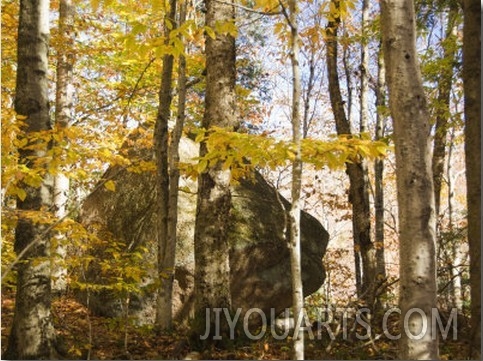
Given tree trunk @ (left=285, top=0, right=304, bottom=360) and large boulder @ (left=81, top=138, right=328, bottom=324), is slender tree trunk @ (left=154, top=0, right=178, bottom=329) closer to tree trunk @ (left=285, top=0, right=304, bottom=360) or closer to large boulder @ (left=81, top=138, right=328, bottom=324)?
large boulder @ (left=81, top=138, right=328, bottom=324)

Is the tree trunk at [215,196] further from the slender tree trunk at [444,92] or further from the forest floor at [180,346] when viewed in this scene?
the slender tree trunk at [444,92]

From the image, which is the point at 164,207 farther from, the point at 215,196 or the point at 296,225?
the point at 296,225

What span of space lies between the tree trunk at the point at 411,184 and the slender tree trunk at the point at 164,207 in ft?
13.5

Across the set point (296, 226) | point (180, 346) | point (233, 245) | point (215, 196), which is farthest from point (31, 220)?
point (233, 245)

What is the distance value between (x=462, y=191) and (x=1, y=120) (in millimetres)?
35798

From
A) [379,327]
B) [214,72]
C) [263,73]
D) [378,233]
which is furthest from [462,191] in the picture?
[214,72]

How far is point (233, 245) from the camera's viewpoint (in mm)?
8312

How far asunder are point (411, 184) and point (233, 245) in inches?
205

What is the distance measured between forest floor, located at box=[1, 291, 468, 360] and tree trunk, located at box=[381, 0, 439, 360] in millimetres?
2085

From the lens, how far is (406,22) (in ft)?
11.7

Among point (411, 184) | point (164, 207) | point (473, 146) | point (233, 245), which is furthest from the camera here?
point (233, 245)

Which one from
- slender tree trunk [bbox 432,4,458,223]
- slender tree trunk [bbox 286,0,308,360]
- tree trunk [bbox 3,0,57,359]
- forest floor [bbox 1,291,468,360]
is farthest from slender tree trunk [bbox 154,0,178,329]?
slender tree trunk [bbox 432,4,458,223]

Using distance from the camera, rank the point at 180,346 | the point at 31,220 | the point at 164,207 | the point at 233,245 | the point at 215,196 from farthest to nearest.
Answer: the point at 233,245, the point at 164,207, the point at 215,196, the point at 180,346, the point at 31,220

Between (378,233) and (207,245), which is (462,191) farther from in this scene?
(207,245)
